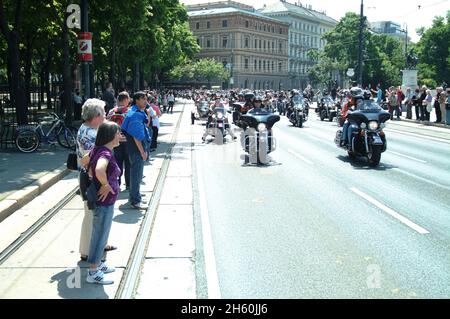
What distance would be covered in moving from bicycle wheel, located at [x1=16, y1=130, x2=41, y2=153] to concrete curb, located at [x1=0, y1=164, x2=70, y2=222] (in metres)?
3.92

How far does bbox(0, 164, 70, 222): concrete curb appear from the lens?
8234 millimetres

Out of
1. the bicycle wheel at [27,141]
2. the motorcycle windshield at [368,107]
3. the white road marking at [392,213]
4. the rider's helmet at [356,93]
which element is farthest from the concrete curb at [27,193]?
the rider's helmet at [356,93]

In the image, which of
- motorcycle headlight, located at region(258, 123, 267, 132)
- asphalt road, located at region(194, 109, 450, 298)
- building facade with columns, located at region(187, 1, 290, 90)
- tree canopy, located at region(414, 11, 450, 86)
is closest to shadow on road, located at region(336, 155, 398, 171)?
asphalt road, located at region(194, 109, 450, 298)

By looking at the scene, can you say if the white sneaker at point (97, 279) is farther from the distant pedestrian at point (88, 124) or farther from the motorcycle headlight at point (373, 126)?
the motorcycle headlight at point (373, 126)

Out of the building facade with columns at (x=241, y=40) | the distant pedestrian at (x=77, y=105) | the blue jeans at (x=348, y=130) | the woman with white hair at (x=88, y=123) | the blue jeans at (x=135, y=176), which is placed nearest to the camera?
the woman with white hair at (x=88, y=123)

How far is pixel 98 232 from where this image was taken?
18.2ft

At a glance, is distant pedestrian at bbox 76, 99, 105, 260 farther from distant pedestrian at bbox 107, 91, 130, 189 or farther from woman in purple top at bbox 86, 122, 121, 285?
distant pedestrian at bbox 107, 91, 130, 189

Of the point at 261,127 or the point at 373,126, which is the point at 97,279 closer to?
the point at 261,127

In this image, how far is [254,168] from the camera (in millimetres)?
13555

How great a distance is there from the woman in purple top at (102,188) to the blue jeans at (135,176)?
123 inches

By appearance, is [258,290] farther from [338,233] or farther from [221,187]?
[221,187]

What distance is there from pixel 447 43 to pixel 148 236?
83.8m

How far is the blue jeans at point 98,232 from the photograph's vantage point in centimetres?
551

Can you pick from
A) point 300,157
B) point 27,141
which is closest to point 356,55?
point 300,157
